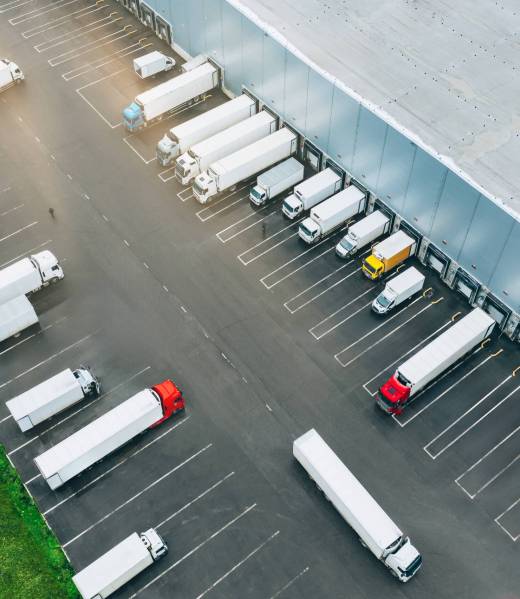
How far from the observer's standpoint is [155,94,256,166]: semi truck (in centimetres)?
7738

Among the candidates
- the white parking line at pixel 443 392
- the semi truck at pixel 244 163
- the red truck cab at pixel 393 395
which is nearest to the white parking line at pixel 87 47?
the semi truck at pixel 244 163

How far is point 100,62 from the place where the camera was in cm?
9031

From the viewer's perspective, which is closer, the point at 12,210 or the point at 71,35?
the point at 12,210

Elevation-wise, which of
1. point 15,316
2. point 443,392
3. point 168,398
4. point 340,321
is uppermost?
point 15,316

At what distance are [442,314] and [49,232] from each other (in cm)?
4033

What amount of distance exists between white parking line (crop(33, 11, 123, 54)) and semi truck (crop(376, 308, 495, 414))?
6379cm

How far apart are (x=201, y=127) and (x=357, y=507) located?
148ft

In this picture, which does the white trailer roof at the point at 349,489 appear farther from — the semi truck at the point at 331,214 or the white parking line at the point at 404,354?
the semi truck at the point at 331,214

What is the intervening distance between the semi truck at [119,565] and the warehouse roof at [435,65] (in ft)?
129

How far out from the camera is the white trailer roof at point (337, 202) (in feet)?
231

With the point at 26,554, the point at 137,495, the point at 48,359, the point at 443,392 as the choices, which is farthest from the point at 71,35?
the point at 26,554

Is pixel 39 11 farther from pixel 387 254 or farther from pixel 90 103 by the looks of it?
pixel 387 254

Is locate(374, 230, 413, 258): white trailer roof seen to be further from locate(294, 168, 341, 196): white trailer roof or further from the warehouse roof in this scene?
locate(294, 168, 341, 196): white trailer roof

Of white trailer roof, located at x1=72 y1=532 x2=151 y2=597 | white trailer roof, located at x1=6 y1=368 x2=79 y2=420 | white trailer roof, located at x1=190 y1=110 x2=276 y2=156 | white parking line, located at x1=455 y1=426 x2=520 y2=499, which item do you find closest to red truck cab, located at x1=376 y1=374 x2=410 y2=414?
white parking line, located at x1=455 y1=426 x2=520 y2=499
